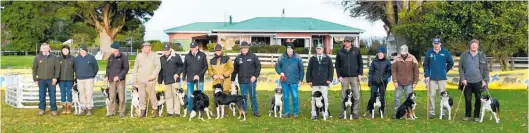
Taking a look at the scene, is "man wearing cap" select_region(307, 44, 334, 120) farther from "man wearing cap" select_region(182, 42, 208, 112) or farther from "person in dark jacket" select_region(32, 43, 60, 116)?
"person in dark jacket" select_region(32, 43, 60, 116)

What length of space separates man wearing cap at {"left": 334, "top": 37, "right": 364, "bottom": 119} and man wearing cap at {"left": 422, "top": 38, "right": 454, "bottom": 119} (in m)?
1.25

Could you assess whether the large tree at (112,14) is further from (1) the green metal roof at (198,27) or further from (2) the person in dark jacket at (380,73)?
(2) the person in dark jacket at (380,73)

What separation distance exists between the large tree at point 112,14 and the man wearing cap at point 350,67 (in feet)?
107

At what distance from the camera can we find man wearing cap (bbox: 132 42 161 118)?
11.3 m

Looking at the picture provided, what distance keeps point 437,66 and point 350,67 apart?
1.58m

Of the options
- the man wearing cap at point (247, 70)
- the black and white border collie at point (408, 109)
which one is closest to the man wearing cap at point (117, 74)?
the man wearing cap at point (247, 70)

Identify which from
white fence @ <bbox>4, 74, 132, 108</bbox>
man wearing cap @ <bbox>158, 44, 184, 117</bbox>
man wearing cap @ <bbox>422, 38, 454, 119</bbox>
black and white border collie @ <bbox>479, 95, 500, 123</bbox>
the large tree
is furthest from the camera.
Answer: the large tree

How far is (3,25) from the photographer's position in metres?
53.2

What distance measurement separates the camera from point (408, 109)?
1088cm

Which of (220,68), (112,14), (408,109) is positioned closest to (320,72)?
(408,109)

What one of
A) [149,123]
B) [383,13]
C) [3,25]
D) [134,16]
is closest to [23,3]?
[3,25]

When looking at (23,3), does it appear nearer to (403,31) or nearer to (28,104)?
(403,31)

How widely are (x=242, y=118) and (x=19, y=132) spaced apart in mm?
3872

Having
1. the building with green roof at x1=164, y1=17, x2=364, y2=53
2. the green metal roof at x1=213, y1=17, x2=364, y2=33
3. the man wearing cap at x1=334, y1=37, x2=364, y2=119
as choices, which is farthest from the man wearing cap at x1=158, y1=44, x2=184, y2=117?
the green metal roof at x1=213, y1=17, x2=364, y2=33
